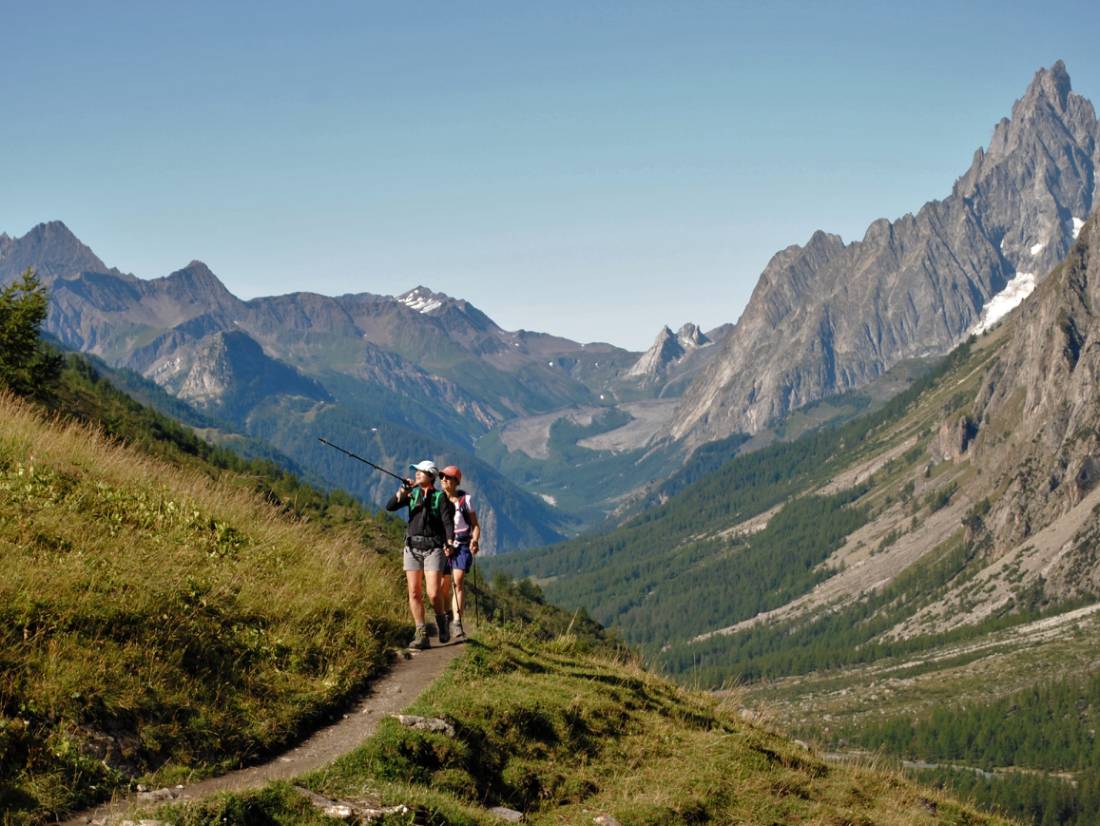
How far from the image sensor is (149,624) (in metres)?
17.7

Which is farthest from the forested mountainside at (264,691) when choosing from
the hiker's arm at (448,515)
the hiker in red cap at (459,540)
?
the hiker's arm at (448,515)

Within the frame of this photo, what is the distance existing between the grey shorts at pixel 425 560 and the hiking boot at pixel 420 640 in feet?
4.26

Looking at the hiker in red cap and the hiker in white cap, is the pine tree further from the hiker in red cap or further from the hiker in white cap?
the hiker in white cap

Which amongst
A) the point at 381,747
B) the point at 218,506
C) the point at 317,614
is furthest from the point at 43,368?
the point at 381,747

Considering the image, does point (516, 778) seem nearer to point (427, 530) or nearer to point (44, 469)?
point (427, 530)

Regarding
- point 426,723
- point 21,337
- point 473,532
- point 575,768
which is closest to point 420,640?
point 473,532

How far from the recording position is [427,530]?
76.6ft

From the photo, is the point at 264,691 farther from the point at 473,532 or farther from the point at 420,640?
the point at 473,532

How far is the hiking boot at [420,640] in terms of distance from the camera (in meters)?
22.9

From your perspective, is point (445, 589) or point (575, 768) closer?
point (575, 768)

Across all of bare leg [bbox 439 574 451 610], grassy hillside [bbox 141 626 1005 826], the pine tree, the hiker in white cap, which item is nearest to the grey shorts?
the hiker in white cap

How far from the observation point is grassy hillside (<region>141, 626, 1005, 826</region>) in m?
16.0

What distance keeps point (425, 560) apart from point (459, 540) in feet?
4.16

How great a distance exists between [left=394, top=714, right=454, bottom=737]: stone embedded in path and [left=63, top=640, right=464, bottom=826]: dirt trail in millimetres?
374
